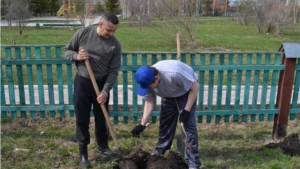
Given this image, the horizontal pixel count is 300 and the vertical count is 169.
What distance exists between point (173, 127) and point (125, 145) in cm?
91

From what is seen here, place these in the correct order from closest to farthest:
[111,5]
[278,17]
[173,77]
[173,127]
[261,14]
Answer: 1. [173,77]
2. [173,127]
3. [278,17]
4. [261,14]
5. [111,5]

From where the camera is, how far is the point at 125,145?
14.8 ft

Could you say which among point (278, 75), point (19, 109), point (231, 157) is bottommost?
point (231, 157)

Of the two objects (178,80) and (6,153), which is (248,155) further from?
(6,153)

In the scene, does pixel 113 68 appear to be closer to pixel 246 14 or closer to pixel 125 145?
pixel 125 145

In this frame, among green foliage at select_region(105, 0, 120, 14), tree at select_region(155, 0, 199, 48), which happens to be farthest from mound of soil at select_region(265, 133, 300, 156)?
green foliage at select_region(105, 0, 120, 14)

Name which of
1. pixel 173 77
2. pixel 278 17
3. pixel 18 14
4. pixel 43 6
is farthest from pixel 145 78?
pixel 43 6

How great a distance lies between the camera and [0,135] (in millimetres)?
4770

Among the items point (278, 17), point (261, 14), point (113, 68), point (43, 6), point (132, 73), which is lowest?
point (132, 73)

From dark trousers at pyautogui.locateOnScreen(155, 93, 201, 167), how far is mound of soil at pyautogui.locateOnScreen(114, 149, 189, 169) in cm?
14

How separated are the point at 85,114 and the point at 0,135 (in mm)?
1762

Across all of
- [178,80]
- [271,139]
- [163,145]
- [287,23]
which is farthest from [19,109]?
→ [287,23]

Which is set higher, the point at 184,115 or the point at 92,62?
the point at 92,62

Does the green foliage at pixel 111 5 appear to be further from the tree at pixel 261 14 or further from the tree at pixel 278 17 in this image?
the tree at pixel 278 17
